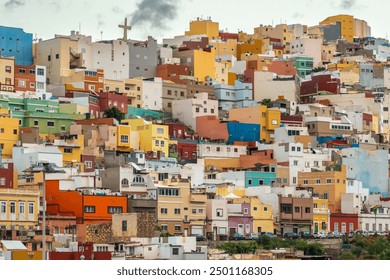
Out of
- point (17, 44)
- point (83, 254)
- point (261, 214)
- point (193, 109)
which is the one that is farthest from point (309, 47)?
point (83, 254)

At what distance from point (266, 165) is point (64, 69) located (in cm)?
539

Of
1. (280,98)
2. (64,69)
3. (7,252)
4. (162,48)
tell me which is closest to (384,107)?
(280,98)

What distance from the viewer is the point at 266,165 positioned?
851 inches

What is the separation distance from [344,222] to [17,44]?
8.77 m

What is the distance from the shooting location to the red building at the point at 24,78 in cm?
2359

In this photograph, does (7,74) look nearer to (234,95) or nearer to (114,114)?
(114,114)

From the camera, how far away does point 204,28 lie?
34469mm

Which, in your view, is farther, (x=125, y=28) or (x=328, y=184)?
(x=125, y=28)

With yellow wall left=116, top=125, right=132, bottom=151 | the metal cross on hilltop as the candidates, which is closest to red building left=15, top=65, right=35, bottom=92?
yellow wall left=116, top=125, right=132, bottom=151

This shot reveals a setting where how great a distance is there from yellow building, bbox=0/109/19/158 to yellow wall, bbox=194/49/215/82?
7873 millimetres

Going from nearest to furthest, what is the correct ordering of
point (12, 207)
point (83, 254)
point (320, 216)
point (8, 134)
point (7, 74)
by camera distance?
point (83, 254) < point (12, 207) < point (320, 216) < point (8, 134) < point (7, 74)

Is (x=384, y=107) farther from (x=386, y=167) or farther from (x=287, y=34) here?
(x=287, y=34)

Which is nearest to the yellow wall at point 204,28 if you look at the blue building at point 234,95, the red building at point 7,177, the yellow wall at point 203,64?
the yellow wall at point 203,64

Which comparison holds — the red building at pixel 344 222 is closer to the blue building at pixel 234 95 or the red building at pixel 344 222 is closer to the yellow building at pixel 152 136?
the yellow building at pixel 152 136
